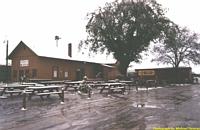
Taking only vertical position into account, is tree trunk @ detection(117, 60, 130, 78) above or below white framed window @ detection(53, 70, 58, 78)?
above

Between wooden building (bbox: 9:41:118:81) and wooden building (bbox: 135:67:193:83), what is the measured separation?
1261 cm

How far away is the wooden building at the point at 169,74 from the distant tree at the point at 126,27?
30.0 ft

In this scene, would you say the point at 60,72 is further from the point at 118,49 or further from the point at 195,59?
the point at 195,59

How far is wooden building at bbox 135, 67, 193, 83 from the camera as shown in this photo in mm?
53375

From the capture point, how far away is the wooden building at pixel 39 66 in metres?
40.2

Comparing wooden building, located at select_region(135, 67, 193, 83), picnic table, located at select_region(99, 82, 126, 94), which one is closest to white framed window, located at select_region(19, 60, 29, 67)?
picnic table, located at select_region(99, 82, 126, 94)

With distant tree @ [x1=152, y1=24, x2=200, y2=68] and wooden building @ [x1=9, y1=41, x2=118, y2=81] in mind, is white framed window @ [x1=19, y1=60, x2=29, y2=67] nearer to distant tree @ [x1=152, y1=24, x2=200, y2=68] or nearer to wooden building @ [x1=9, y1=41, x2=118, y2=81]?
wooden building @ [x1=9, y1=41, x2=118, y2=81]

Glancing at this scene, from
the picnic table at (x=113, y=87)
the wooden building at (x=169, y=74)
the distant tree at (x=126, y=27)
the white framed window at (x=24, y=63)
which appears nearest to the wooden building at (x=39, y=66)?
the white framed window at (x=24, y=63)

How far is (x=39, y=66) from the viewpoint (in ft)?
131

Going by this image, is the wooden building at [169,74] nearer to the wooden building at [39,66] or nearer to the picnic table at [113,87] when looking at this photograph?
the wooden building at [39,66]

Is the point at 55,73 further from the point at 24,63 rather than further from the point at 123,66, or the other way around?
the point at 123,66

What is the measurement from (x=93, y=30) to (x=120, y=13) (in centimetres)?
485

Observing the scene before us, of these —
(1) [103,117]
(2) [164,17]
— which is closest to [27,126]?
(1) [103,117]

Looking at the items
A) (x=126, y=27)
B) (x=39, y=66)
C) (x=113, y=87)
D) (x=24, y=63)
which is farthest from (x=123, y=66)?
(x=113, y=87)
